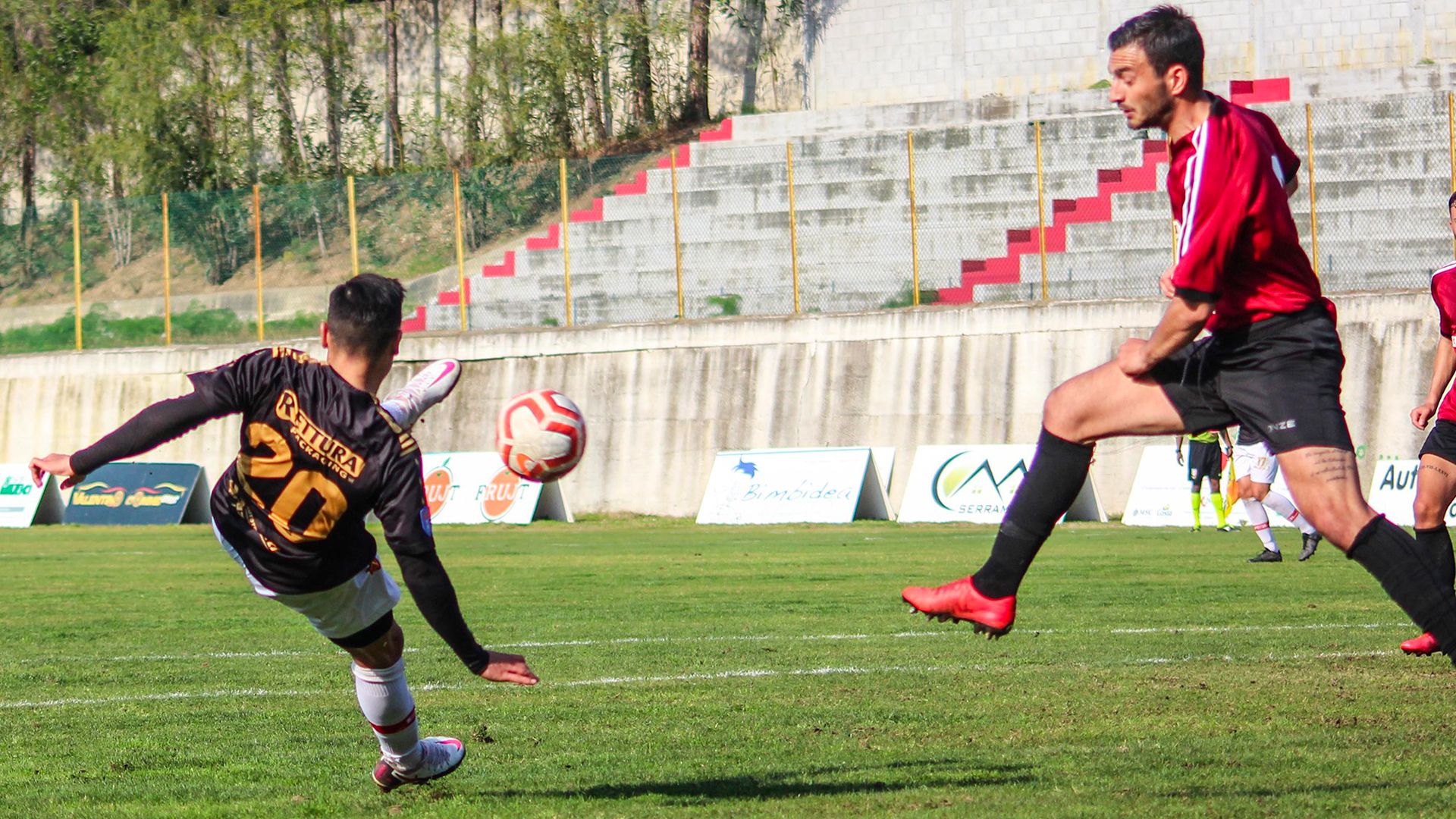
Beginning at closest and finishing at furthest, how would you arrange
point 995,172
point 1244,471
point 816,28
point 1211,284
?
1. point 1211,284
2. point 1244,471
3. point 995,172
4. point 816,28

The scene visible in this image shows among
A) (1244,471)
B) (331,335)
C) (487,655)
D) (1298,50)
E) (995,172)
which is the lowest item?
(1244,471)

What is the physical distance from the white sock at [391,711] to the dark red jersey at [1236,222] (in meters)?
2.77

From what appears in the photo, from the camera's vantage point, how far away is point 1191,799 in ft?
15.2

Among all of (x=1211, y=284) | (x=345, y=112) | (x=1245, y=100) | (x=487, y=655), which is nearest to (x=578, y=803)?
(x=487, y=655)

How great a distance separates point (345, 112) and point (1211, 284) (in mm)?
34617

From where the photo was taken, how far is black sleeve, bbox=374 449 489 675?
14.7ft

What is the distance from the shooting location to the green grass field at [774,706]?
16.0 feet

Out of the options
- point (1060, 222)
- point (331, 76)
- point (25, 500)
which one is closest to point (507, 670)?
point (1060, 222)

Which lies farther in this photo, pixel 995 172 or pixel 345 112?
pixel 345 112

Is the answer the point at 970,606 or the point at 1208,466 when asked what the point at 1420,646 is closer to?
the point at 970,606

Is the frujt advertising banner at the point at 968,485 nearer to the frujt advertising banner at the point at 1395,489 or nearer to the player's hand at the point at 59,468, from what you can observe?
the frujt advertising banner at the point at 1395,489

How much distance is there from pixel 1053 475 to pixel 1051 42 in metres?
25.1

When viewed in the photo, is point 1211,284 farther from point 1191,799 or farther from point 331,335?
point 331,335

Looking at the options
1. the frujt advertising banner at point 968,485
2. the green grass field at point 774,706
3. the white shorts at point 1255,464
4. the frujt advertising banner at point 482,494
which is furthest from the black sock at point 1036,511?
the frujt advertising banner at point 482,494
